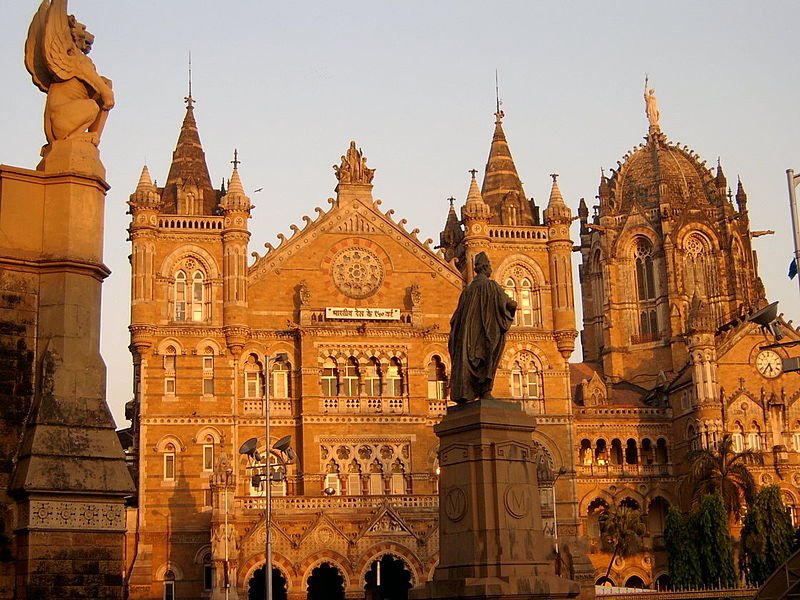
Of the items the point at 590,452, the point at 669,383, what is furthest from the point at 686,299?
the point at 590,452

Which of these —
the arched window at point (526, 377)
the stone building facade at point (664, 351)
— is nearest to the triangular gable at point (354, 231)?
the arched window at point (526, 377)

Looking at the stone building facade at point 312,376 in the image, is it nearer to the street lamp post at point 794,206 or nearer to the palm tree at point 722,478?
the palm tree at point 722,478

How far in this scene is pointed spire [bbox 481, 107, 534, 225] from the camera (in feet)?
201

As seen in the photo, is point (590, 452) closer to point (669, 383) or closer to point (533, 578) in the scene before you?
point (669, 383)

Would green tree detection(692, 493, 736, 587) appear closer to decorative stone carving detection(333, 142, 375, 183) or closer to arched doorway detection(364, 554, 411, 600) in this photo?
arched doorway detection(364, 554, 411, 600)

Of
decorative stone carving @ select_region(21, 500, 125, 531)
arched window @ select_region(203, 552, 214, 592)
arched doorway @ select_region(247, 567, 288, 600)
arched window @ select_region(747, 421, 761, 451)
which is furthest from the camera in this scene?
arched window @ select_region(747, 421, 761, 451)

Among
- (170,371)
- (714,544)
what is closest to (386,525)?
(170,371)

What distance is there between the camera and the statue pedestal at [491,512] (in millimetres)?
17547

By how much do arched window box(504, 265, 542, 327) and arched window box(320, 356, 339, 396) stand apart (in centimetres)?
958

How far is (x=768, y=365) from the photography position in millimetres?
63688

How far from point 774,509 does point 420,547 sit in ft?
51.3

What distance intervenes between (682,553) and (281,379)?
19.6 metres

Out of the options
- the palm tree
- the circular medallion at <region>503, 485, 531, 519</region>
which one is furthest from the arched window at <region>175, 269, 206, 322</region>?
the circular medallion at <region>503, 485, 531, 519</region>

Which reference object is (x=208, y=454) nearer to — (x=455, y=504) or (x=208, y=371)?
(x=208, y=371)
